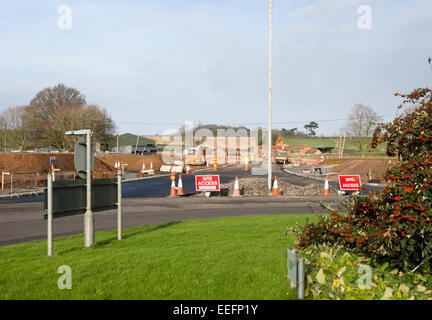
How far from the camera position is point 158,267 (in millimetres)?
5652

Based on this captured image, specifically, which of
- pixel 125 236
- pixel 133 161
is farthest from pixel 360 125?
pixel 125 236

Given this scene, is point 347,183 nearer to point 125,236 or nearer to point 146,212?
point 146,212

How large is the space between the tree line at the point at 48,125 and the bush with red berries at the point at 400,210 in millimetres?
53316

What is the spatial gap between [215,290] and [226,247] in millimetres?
2419

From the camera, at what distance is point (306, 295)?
438 cm

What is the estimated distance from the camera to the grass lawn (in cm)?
464

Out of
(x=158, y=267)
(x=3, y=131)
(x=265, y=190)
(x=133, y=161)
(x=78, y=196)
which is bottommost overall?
(x=265, y=190)

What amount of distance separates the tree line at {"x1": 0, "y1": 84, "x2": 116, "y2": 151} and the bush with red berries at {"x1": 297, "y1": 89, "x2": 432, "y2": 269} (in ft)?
175

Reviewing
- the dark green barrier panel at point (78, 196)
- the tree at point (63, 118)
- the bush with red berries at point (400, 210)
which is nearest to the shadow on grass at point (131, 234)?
the dark green barrier panel at point (78, 196)

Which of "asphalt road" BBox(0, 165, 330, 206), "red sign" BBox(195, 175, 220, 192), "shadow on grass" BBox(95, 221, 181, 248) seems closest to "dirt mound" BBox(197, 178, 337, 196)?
"red sign" BBox(195, 175, 220, 192)

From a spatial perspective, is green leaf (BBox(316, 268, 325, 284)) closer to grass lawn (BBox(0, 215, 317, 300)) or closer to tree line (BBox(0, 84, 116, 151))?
grass lawn (BBox(0, 215, 317, 300))

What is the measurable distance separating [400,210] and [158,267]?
11.2 feet
